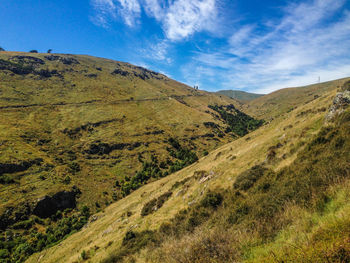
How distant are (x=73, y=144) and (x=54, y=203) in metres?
37.3

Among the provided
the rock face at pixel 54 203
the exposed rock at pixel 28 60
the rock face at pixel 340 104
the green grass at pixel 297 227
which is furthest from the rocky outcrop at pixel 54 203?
the exposed rock at pixel 28 60

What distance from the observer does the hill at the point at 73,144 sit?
4231cm

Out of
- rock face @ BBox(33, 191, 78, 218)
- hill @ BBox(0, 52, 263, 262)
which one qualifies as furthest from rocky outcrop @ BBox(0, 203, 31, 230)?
rock face @ BBox(33, 191, 78, 218)

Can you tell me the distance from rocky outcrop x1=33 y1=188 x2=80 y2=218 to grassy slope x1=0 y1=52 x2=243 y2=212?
2238 millimetres

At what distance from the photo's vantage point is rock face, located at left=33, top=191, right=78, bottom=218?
144 feet

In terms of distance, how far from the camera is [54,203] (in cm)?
4669

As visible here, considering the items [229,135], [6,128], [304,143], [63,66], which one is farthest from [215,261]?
[63,66]

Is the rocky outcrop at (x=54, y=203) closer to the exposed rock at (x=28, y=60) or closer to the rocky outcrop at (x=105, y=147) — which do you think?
the rocky outcrop at (x=105, y=147)

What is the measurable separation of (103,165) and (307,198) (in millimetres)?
75668

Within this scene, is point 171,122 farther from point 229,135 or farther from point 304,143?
point 304,143

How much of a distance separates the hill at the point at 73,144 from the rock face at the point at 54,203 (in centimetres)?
26

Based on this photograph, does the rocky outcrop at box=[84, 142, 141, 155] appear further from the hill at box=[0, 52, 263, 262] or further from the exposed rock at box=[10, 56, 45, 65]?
the exposed rock at box=[10, 56, 45, 65]

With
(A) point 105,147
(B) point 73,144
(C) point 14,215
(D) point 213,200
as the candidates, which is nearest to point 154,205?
(D) point 213,200

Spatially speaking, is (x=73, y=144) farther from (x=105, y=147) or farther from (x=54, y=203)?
(x=54, y=203)
